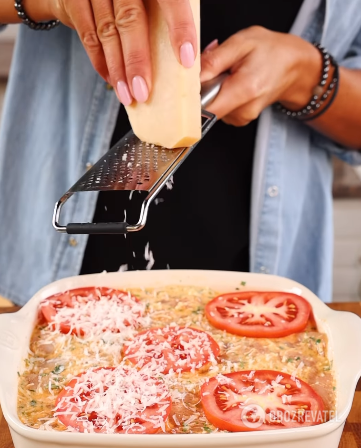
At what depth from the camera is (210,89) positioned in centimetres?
135

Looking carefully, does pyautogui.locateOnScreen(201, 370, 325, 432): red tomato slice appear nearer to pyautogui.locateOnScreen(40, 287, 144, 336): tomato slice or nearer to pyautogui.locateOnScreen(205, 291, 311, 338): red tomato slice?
pyautogui.locateOnScreen(205, 291, 311, 338): red tomato slice

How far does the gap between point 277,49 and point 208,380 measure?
0.85 m

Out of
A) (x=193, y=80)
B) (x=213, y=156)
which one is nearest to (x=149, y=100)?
(x=193, y=80)

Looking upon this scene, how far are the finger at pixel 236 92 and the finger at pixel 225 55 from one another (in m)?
0.03

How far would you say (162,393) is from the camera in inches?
38.6

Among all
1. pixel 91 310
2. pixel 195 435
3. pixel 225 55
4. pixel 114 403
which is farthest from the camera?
pixel 225 55

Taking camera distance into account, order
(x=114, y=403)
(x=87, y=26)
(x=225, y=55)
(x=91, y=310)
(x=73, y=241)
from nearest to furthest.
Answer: (x=114, y=403), (x=87, y=26), (x=91, y=310), (x=225, y=55), (x=73, y=241)

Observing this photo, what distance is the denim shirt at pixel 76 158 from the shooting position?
1.67 meters

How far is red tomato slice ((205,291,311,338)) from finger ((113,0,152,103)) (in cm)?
51

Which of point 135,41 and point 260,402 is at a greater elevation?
point 135,41

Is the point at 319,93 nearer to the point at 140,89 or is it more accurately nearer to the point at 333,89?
the point at 333,89

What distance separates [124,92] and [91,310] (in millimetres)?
478

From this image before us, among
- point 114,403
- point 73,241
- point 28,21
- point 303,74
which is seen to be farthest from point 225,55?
point 114,403

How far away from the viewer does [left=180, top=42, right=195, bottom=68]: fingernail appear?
0.96 meters
